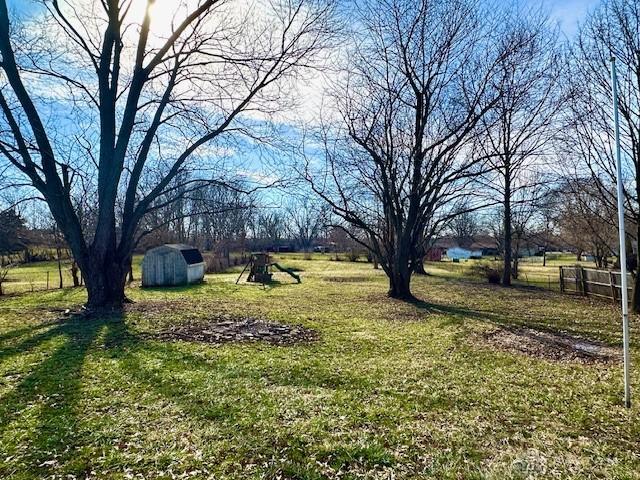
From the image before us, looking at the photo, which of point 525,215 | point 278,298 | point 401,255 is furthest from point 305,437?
point 525,215

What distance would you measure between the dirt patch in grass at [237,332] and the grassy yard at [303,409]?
0.35m

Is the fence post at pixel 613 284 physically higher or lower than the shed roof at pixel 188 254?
lower

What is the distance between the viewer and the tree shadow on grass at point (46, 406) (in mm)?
3037

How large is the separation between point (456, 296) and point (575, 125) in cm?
715

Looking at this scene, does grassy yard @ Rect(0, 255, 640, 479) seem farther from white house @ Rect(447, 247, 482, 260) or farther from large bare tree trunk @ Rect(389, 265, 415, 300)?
white house @ Rect(447, 247, 482, 260)

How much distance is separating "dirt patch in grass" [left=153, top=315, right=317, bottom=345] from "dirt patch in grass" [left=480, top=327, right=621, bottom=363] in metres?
3.61

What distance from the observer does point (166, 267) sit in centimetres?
1936

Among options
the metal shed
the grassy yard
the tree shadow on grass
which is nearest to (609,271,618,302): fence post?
the grassy yard

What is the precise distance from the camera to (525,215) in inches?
1037

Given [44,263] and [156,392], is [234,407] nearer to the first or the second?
[156,392]

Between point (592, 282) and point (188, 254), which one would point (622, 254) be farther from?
point (188, 254)

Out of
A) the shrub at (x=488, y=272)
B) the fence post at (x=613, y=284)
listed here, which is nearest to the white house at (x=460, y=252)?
the shrub at (x=488, y=272)

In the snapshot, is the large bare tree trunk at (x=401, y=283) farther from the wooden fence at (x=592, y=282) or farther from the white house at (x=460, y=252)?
the white house at (x=460, y=252)

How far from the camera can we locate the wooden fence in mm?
13641
